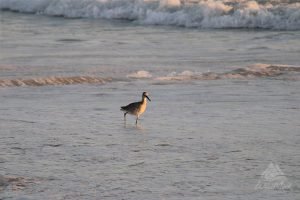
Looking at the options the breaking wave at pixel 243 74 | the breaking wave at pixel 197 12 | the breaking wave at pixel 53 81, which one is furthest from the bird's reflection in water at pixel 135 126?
the breaking wave at pixel 197 12

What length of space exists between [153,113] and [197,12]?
1602cm

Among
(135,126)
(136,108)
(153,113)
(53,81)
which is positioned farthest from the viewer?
(53,81)

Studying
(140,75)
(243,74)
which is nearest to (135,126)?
(140,75)

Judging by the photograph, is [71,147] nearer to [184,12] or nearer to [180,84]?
[180,84]

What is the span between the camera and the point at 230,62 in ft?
59.9

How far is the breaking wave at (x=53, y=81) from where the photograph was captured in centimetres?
1552

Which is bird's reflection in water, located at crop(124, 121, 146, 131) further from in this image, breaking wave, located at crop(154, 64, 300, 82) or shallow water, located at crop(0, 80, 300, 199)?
breaking wave, located at crop(154, 64, 300, 82)

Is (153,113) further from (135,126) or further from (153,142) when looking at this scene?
(153,142)

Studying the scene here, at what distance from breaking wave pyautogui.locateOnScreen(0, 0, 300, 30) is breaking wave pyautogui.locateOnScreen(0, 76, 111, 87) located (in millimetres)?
10792

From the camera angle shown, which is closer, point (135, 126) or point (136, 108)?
point (135, 126)

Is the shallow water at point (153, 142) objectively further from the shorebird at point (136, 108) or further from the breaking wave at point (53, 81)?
the breaking wave at point (53, 81)

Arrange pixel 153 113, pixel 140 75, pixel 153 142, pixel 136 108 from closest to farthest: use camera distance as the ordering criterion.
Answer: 1. pixel 153 142
2. pixel 136 108
3. pixel 153 113
4. pixel 140 75

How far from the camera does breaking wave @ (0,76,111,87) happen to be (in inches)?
611

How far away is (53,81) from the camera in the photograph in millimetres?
15766
